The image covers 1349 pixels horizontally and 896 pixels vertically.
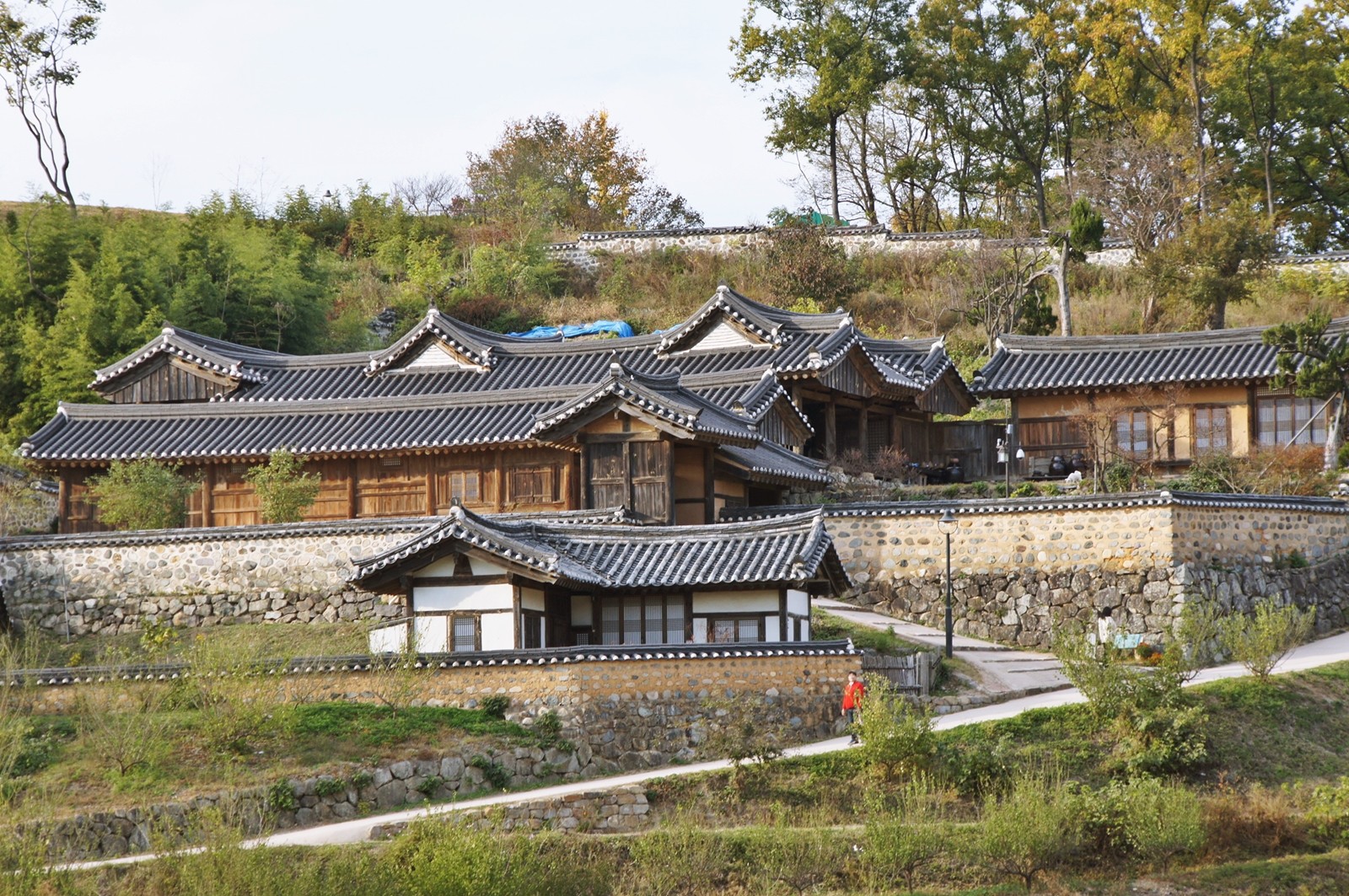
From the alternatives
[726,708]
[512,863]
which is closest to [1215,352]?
[726,708]

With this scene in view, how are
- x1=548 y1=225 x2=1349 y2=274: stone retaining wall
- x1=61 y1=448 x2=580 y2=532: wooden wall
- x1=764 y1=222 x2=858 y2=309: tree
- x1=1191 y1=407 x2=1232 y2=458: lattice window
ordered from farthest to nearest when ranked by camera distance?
x1=548 y1=225 x2=1349 y2=274: stone retaining wall < x1=764 y1=222 x2=858 y2=309: tree < x1=1191 y1=407 x2=1232 y2=458: lattice window < x1=61 y1=448 x2=580 y2=532: wooden wall

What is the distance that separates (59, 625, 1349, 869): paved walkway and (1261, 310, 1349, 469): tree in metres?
7.73

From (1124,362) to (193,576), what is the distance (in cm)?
2308

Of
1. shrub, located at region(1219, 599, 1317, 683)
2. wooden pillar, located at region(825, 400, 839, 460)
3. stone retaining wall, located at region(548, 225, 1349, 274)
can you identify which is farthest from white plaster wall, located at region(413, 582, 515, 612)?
stone retaining wall, located at region(548, 225, 1349, 274)

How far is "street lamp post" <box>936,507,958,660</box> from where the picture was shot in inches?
1119

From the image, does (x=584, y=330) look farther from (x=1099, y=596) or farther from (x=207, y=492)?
(x=1099, y=596)

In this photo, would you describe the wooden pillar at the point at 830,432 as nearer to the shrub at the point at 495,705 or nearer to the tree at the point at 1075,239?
the tree at the point at 1075,239

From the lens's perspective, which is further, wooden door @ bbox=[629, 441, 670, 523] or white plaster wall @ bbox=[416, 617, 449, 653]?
wooden door @ bbox=[629, 441, 670, 523]

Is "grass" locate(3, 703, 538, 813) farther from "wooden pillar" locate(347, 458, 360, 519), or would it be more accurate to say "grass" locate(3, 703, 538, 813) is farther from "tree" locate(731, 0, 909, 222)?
"tree" locate(731, 0, 909, 222)

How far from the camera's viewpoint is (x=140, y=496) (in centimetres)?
3619

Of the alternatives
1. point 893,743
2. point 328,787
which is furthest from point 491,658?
point 893,743

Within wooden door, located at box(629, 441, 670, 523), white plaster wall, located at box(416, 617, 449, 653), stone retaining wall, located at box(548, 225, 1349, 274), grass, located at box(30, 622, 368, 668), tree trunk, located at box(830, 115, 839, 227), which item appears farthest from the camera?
tree trunk, located at box(830, 115, 839, 227)

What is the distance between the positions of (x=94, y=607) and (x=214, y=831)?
1836 cm

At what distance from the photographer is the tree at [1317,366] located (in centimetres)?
3547
